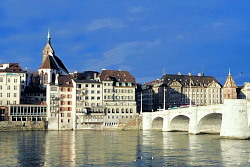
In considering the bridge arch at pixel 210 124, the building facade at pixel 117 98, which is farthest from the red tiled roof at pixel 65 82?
the bridge arch at pixel 210 124

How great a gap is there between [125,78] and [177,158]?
10373cm

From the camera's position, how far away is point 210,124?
Answer: 98.1m

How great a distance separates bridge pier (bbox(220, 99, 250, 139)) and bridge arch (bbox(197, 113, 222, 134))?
1404 cm

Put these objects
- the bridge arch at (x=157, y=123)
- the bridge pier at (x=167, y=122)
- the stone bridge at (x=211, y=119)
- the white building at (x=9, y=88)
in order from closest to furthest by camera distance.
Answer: the stone bridge at (x=211, y=119)
the bridge pier at (x=167, y=122)
the bridge arch at (x=157, y=123)
the white building at (x=9, y=88)

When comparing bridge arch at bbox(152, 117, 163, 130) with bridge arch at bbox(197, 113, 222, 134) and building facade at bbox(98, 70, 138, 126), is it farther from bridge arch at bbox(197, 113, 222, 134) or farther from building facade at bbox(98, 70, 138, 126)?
bridge arch at bbox(197, 113, 222, 134)

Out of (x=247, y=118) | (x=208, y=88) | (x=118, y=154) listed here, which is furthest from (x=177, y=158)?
(x=208, y=88)

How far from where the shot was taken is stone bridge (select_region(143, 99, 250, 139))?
74688 mm

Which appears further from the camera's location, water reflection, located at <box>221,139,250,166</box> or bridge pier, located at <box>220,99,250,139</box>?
bridge pier, located at <box>220,99,250,139</box>

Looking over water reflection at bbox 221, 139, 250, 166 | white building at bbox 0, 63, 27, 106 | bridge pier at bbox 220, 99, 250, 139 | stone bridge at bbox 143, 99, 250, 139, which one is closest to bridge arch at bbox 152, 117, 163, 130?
stone bridge at bbox 143, 99, 250, 139

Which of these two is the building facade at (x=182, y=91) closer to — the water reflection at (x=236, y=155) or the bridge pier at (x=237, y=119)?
the bridge pier at (x=237, y=119)

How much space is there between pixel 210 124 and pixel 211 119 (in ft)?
12.4

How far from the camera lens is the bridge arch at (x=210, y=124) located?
92.7 metres

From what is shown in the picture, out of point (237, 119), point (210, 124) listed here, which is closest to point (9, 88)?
point (210, 124)

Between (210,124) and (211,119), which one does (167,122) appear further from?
(211,119)
